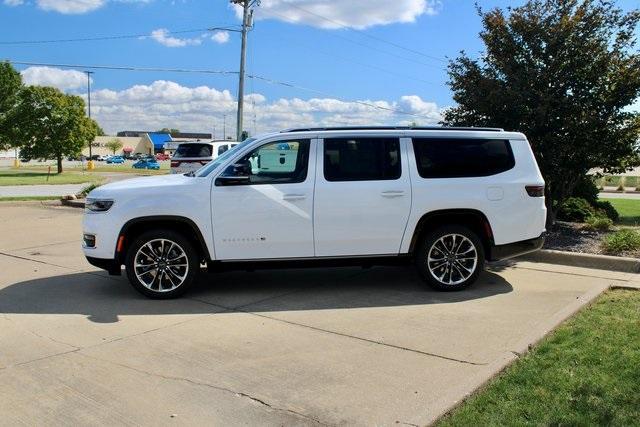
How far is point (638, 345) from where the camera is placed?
4.73 metres

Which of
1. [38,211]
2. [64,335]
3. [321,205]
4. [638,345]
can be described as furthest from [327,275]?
[38,211]

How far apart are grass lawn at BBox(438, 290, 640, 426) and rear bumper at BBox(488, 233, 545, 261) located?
1.72 m

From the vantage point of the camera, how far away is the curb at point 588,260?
7.81 m

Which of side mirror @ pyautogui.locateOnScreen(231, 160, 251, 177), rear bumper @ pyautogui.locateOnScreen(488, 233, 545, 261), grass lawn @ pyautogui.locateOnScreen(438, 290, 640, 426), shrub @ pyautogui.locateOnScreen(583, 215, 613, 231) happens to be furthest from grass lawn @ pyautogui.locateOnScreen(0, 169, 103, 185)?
grass lawn @ pyautogui.locateOnScreen(438, 290, 640, 426)

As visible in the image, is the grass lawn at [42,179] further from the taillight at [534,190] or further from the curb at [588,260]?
the taillight at [534,190]

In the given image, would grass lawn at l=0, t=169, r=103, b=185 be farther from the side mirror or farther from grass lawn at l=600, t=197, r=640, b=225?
the side mirror

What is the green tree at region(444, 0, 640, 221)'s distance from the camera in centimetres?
938

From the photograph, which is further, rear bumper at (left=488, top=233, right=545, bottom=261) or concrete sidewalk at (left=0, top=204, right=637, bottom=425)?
rear bumper at (left=488, top=233, right=545, bottom=261)

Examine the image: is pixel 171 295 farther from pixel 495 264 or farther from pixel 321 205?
pixel 495 264

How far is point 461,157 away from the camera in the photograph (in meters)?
6.95

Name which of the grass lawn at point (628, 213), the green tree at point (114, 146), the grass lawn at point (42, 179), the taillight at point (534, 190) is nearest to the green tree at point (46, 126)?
the grass lawn at point (42, 179)

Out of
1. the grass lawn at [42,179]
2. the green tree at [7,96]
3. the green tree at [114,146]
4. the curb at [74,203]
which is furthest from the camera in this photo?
the green tree at [114,146]

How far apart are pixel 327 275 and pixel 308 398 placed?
3.81 m

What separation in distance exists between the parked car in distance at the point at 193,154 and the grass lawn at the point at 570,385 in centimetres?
1397
